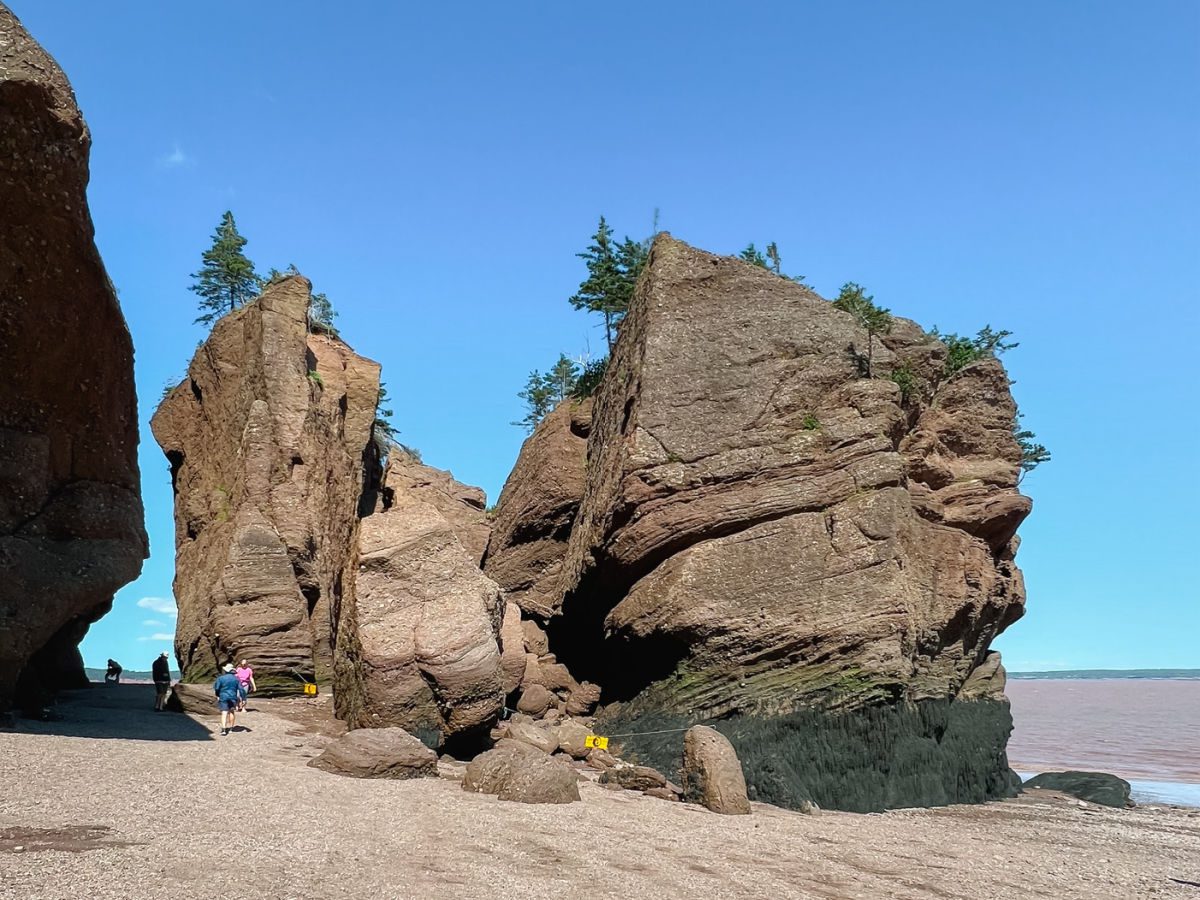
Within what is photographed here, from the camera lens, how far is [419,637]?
18.0 meters

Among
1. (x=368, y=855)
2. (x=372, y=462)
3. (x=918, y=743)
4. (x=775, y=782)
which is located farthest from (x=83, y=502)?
(x=372, y=462)

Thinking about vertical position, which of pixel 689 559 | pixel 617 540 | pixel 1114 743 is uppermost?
pixel 617 540

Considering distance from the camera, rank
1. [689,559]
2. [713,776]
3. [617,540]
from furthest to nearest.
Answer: [617,540] < [689,559] < [713,776]

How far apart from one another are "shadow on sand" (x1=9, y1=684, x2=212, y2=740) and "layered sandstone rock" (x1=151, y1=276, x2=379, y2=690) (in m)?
3.75

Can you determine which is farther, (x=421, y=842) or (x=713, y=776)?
(x=713, y=776)

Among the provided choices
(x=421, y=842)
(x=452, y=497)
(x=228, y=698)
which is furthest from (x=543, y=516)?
(x=421, y=842)

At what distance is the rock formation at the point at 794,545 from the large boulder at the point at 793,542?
0.06 m

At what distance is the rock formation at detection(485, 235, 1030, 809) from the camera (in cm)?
1975

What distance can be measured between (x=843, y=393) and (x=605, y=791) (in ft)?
41.6

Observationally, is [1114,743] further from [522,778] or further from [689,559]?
[522,778]

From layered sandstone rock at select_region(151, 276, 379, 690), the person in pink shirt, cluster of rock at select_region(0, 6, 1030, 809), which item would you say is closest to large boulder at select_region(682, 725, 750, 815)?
cluster of rock at select_region(0, 6, 1030, 809)

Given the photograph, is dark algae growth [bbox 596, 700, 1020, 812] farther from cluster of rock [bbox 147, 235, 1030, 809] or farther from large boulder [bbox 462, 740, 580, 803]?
large boulder [bbox 462, 740, 580, 803]

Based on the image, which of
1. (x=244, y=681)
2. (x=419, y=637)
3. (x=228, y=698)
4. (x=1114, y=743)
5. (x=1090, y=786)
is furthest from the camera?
(x=1114, y=743)

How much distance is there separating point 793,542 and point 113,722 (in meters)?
15.6
